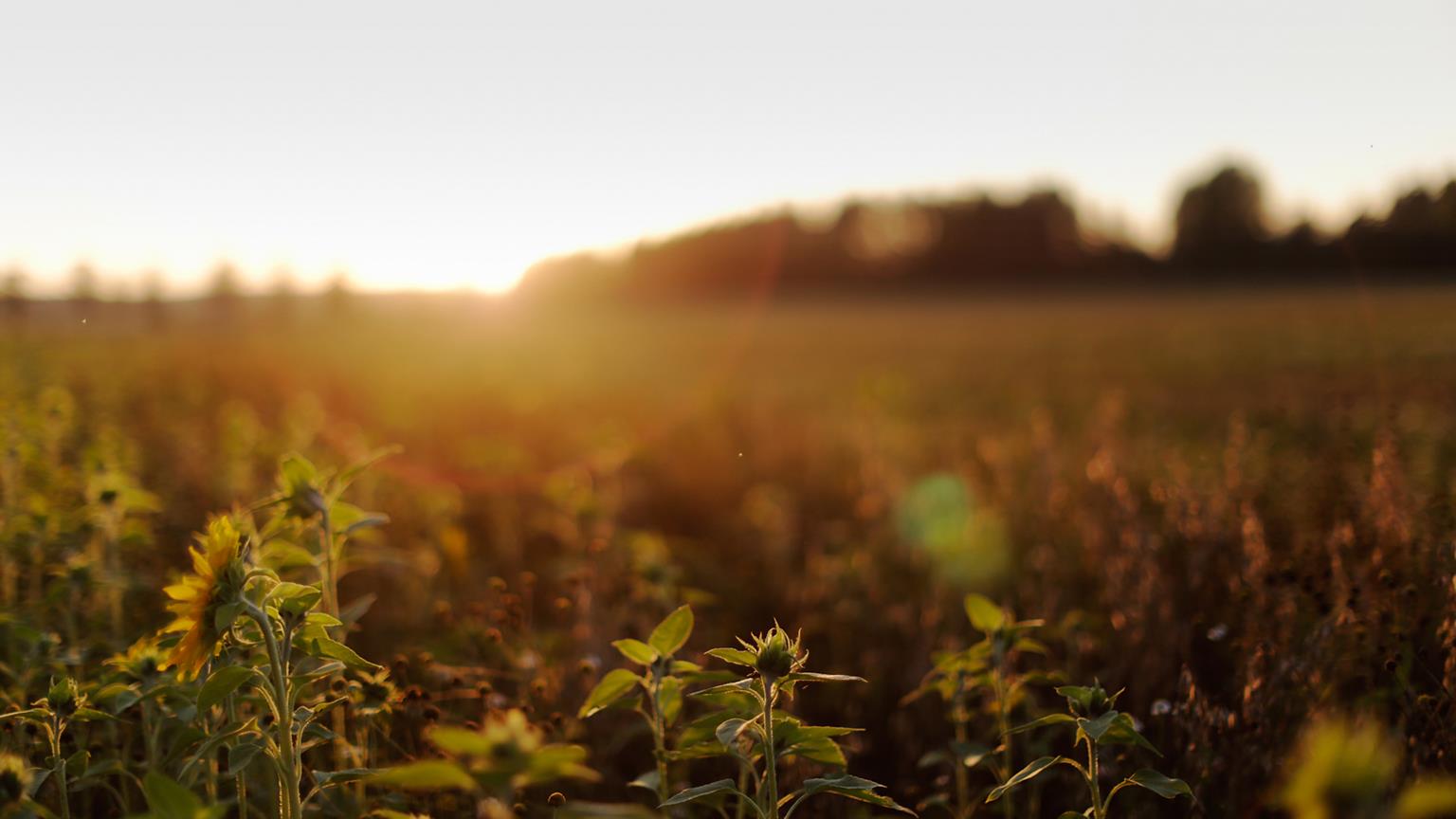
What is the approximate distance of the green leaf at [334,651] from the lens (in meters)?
1.38

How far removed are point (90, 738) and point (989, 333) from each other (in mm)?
21733

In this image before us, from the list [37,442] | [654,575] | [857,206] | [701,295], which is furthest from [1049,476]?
[857,206]

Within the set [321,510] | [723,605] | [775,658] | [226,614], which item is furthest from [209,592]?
[723,605]

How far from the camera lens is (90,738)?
7.42 ft

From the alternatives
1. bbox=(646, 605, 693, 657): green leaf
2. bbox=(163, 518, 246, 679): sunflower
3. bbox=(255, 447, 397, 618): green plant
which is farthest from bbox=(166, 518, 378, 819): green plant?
bbox=(646, 605, 693, 657): green leaf

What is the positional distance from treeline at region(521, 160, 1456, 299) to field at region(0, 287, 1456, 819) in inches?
1654

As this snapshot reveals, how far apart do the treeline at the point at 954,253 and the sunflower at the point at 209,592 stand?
46.8 meters

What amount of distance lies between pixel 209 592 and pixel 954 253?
199ft

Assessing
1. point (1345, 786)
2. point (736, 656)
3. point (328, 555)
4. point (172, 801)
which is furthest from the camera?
point (328, 555)

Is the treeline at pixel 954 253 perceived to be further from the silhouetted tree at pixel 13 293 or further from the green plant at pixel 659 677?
the green plant at pixel 659 677

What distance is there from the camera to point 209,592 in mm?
1312

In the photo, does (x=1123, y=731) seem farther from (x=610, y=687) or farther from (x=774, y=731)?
(x=610, y=687)

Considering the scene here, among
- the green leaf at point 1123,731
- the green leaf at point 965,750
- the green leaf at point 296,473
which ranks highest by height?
the green leaf at point 296,473

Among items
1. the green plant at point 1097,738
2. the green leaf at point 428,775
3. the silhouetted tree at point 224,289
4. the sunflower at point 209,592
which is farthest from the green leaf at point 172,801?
the silhouetted tree at point 224,289
